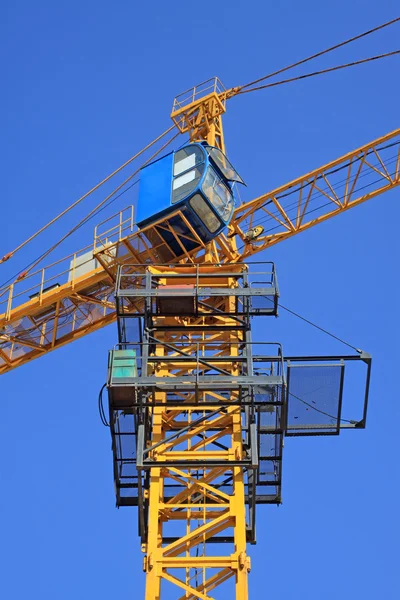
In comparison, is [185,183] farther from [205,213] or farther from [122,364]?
[122,364]

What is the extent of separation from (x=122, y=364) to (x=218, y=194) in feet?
22.0

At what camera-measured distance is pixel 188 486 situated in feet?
80.0

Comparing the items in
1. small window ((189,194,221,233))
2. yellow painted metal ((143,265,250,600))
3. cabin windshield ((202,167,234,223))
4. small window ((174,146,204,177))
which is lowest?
yellow painted metal ((143,265,250,600))

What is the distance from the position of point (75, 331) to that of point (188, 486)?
28.8ft

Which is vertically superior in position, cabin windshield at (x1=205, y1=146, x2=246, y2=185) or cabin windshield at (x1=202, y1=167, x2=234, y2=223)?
cabin windshield at (x1=205, y1=146, x2=246, y2=185)

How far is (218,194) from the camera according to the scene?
29859 millimetres

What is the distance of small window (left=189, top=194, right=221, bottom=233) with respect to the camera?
29188 millimetres

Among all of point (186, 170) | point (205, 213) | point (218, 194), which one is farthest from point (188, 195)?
point (218, 194)

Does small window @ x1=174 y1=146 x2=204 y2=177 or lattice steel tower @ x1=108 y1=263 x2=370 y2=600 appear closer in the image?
lattice steel tower @ x1=108 y1=263 x2=370 y2=600

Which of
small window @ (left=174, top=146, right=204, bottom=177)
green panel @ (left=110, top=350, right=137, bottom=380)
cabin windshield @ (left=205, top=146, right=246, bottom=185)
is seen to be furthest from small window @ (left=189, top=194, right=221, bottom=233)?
green panel @ (left=110, top=350, right=137, bottom=380)

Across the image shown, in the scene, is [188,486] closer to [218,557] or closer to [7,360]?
[218,557]

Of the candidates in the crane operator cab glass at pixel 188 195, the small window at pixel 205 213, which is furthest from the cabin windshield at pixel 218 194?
the small window at pixel 205 213

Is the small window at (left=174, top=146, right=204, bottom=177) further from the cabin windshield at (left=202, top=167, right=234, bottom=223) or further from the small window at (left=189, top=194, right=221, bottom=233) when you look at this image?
the small window at (left=189, top=194, right=221, bottom=233)

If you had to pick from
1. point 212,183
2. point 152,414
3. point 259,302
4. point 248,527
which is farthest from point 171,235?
point 248,527
